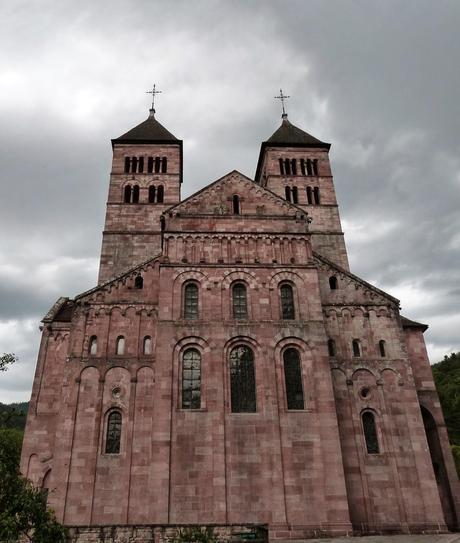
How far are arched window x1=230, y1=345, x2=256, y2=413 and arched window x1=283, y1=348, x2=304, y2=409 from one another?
5.73 ft

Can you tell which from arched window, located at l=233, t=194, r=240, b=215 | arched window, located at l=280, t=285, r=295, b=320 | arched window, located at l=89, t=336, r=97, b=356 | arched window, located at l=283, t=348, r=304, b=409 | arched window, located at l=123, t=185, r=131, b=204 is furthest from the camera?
arched window, located at l=123, t=185, r=131, b=204

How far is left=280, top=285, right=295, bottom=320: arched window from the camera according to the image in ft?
85.6

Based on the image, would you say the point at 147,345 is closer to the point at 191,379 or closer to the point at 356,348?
the point at 191,379

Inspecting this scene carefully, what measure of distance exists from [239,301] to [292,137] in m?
26.6

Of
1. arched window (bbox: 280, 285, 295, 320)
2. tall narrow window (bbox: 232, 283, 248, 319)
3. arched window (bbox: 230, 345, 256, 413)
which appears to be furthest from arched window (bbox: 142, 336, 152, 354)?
arched window (bbox: 280, 285, 295, 320)

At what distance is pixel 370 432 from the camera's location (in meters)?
24.7

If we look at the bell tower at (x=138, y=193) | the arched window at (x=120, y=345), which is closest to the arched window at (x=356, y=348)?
the arched window at (x=120, y=345)

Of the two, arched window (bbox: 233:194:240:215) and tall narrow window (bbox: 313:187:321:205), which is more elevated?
tall narrow window (bbox: 313:187:321:205)

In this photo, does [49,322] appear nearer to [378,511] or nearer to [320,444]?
[320,444]

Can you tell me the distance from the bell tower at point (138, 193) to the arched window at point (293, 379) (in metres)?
16.9

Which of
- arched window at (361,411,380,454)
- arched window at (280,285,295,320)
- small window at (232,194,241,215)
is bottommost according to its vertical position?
arched window at (361,411,380,454)

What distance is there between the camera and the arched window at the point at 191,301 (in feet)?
84.4

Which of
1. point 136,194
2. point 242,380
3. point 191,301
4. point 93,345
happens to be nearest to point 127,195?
point 136,194

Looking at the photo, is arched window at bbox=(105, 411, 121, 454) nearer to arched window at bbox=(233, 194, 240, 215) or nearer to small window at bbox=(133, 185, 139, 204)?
arched window at bbox=(233, 194, 240, 215)
